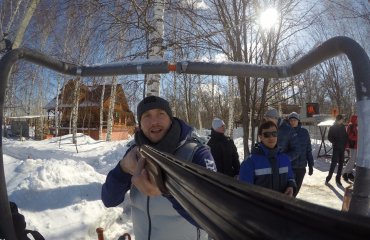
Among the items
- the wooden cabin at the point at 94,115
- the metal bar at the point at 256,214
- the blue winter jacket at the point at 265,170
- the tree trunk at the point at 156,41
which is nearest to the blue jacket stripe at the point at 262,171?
the blue winter jacket at the point at 265,170

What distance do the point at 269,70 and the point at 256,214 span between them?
136 centimetres

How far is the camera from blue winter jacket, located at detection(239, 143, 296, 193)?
352 centimetres

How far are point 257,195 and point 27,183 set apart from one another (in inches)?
229

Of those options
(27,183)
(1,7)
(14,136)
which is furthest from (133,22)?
(14,136)

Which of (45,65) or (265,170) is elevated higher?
(45,65)

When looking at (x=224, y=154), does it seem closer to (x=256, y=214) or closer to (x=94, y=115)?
(x=256, y=214)

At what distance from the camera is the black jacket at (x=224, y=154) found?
220 inches

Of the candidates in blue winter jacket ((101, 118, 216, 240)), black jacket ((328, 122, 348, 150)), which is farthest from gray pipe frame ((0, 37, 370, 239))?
black jacket ((328, 122, 348, 150))

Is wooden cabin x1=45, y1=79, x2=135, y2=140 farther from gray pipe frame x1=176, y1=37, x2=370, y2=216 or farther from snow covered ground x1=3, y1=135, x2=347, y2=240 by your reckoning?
gray pipe frame x1=176, y1=37, x2=370, y2=216

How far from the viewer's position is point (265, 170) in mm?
3541

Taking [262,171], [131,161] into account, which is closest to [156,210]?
[131,161]

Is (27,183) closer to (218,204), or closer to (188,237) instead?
(188,237)

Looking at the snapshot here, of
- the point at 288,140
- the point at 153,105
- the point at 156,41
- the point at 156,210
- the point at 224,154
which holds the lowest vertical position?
the point at 224,154

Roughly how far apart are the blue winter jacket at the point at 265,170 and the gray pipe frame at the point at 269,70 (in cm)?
188
